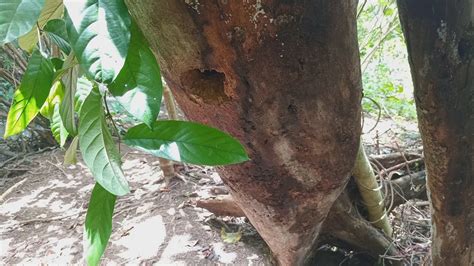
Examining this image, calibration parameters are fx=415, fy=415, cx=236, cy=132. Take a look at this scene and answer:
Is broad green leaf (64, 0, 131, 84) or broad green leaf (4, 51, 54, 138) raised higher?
broad green leaf (64, 0, 131, 84)

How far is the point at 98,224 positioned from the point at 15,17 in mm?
247

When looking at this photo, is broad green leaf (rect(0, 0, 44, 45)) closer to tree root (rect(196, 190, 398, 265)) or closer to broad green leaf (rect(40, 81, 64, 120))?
broad green leaf (rect(40, 81, 64, 120))

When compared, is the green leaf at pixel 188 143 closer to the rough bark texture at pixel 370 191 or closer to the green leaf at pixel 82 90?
the green leaf at pixel 82 90

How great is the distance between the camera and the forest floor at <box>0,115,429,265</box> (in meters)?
1.57

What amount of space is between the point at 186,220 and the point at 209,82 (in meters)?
1.11

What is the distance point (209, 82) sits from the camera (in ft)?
2.56

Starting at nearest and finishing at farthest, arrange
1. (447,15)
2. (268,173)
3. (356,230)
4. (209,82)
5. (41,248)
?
(447,15), (209,82), (268,173), (356,230), (41,248)

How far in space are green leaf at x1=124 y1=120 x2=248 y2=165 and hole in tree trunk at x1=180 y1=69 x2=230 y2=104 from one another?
28 cm

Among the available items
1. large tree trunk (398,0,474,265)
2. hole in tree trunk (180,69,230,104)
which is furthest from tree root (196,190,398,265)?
hole in tree trunk (180,69,230,104)

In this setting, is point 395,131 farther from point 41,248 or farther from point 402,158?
point 41,248

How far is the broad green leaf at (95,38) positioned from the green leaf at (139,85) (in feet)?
0.16

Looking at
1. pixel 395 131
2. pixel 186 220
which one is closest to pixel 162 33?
pixel 186 220

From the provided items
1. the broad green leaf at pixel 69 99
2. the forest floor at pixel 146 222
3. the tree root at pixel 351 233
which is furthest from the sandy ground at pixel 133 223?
the broad green leaf at pixel 69 99

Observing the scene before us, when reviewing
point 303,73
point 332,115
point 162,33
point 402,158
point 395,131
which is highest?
point 162,33
